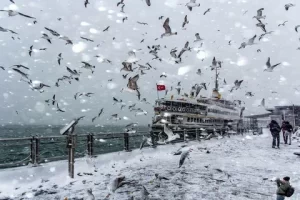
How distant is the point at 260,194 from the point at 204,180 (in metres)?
1.69

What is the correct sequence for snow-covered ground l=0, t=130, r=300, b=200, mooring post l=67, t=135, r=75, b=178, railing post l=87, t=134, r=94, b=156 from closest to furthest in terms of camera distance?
snow-covered ground l=0, t=130, r=300, b=200, mooring post l=67, t=135, r=75, b=178, railing post l=87, t=134, r=94, b=156

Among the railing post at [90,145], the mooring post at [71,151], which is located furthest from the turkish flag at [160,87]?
the mooring post at [71,151]

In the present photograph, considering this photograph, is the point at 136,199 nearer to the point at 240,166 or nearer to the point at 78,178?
the point at 78,178

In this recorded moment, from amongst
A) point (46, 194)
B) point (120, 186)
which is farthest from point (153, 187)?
point (46, 194)

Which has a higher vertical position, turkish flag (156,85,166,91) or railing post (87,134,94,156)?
turkish flag (156,85,166,91)

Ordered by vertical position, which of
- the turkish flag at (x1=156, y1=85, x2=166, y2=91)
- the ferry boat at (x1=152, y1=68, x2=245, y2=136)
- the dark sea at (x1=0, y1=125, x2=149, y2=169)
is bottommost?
the dark sea at (x1=0, y1=125, x2=149, y2=169)

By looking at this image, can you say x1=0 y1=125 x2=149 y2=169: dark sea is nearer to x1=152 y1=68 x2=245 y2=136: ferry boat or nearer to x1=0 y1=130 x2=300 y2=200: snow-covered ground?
x1=0 y1=130 x2=300 y2=200: snow-covered ground

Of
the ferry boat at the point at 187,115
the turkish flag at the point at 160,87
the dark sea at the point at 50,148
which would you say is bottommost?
the dark sea at the point at 50,148

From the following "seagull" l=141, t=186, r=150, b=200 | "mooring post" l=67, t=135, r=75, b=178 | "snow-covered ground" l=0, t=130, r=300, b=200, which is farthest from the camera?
"mooring post" l=67, t=135, r=75, b=178

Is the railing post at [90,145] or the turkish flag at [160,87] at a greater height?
the turkish flag at [160,87]

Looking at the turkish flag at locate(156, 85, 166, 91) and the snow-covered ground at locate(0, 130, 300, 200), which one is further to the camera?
the turkish flag at locate(156, 85, 166, 91)

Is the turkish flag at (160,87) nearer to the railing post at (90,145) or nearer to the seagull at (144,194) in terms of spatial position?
the railing post at (90,145)

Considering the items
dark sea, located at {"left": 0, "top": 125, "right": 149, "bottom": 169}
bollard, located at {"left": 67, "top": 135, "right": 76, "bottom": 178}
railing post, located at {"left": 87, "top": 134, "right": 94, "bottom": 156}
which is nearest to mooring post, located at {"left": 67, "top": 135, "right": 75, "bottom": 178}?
bollard, located at {"left": 67, "top": 135, "right": 76, "bottom": 178}

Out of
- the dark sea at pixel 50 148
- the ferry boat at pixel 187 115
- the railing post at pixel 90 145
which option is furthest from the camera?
the ferry boat at pixel 187 115
